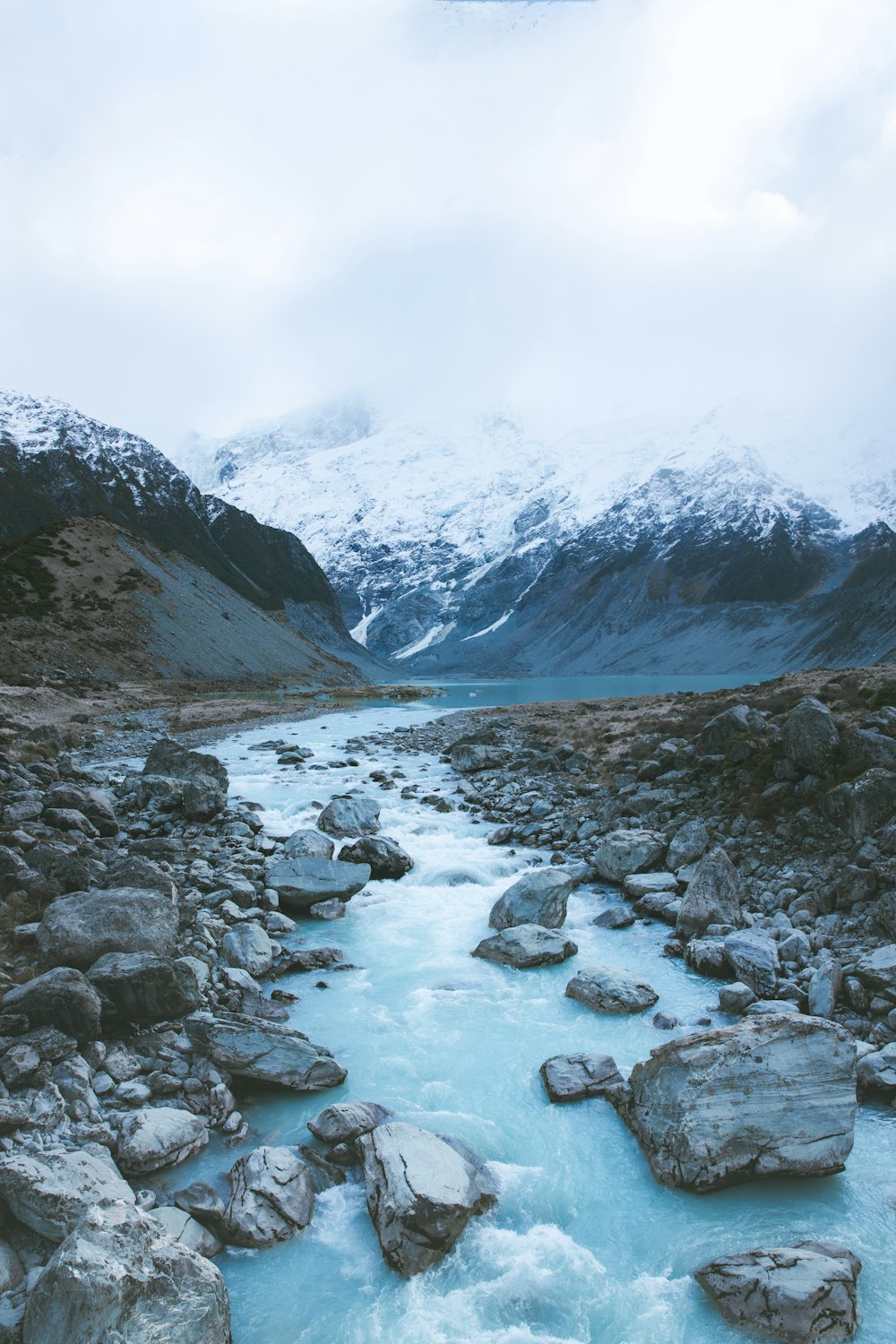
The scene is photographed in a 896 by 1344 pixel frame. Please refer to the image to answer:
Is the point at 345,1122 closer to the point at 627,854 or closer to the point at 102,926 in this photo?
the point at 102,926

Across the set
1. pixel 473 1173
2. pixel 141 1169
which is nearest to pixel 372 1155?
pixel 473 1173

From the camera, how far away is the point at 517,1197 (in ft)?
27.3

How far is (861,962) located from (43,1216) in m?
11.5

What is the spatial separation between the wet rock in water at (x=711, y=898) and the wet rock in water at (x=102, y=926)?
31.9 ft

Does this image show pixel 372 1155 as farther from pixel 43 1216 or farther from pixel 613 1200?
pixel 43 1216

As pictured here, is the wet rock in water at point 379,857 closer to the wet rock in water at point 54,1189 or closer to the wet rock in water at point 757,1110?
the wet rock in water at point 757,1110

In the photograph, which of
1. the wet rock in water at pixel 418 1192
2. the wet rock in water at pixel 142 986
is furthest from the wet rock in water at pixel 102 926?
the wet rock in water at pixel 418 1192

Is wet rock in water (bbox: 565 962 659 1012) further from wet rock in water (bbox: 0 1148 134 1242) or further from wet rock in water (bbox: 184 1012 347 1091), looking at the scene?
wet rock in water (bbox: 0 1148 134 1242)

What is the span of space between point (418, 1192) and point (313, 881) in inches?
373

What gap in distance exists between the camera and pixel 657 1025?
11.4 metres

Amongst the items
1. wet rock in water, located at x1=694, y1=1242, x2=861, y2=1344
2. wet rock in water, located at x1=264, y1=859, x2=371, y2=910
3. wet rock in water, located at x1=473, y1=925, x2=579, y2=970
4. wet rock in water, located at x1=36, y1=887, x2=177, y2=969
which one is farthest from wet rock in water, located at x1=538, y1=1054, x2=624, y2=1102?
wet rock in water, located at x1=264, y1=859, x2=371, y2=910

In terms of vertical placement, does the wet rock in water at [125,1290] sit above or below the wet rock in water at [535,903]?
above

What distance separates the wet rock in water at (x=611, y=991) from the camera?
11938 mm

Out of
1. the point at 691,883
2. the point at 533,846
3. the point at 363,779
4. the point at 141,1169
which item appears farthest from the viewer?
the point at 363,779
